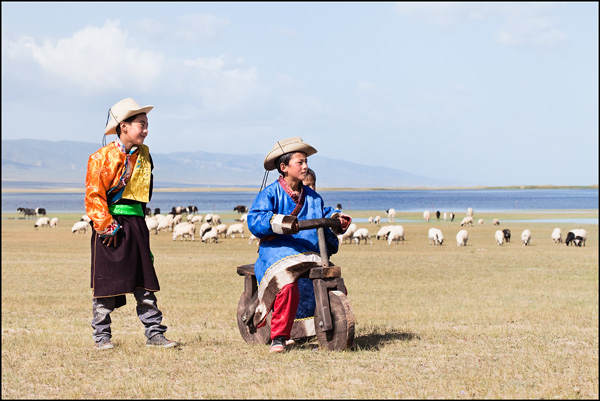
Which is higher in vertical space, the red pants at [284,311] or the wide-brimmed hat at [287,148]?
the wide-brimmed hat at [287,148]

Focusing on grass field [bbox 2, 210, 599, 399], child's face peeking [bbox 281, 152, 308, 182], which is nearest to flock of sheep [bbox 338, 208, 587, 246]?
grass field [bbox 2, 210, 599, 399]

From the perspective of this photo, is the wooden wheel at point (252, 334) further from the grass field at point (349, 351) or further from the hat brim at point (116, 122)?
the hat brim at point (116, 122)

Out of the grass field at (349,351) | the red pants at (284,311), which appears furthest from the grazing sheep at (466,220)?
the red pants at (284,311)

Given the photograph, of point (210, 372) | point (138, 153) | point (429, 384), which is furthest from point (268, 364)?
point (138, 153)

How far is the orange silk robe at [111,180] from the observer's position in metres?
7.19

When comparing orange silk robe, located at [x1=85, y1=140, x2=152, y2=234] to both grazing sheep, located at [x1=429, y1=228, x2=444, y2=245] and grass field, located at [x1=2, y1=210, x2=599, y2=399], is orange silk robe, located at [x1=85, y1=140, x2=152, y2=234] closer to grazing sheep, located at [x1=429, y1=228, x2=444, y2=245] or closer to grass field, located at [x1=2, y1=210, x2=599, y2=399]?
grass field, located at [x1=2, y1=210, x2=599, y2=399]

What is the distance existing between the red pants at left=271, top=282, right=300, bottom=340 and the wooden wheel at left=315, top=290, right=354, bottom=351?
0.95 feet

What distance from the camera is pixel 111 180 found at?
736 cm

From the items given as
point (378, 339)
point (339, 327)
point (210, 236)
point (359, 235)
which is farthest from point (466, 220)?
point (339, 327)

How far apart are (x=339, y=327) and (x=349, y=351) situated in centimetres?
27

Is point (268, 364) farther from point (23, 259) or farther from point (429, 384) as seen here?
point (23, 259)

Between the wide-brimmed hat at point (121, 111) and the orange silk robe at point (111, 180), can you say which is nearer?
the orange silk robe at point (111, 180)

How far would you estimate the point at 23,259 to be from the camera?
2323cm

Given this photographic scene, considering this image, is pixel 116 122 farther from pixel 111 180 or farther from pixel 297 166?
pixel 297 166
